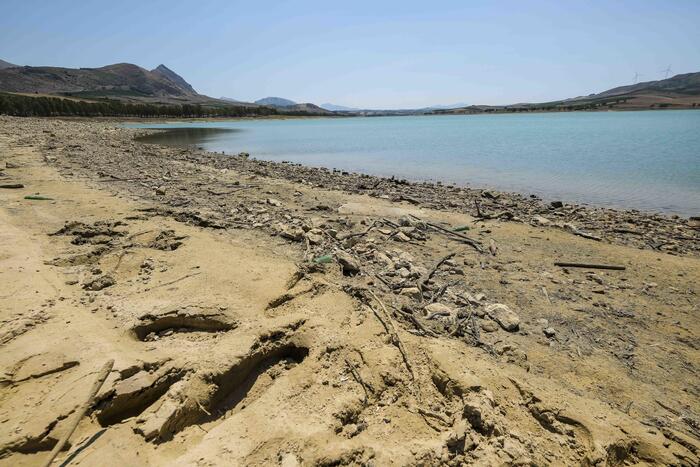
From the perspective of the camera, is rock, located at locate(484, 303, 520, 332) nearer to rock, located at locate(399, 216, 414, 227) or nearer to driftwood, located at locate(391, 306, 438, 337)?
driftwood, located at locate(391, 306, 438, 337)

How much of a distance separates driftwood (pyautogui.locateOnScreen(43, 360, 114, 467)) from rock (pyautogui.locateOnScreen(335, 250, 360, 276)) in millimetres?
4004

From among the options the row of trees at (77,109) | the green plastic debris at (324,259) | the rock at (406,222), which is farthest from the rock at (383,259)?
the row of trees at (77,109)

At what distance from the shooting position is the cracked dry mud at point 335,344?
3396 mm

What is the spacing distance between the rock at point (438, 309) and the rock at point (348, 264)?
168 centimetres

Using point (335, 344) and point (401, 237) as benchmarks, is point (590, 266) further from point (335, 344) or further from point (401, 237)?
point (335, 344)

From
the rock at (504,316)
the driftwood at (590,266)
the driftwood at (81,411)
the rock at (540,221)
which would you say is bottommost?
the driftwood at (590,266)

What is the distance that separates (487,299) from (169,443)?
530 cm

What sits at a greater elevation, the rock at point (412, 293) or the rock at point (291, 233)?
the rock at point (291, 233)

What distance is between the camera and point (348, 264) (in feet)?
22.5

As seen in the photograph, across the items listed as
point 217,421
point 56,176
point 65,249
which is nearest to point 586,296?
point 217,421

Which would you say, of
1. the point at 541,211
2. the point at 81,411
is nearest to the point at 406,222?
the point at 541,211

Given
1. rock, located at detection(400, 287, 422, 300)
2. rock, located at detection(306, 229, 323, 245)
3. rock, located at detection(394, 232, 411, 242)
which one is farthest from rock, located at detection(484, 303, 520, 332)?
rock, located at detection(306, 229, 323, 245)

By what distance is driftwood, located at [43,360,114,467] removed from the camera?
2.85 metres

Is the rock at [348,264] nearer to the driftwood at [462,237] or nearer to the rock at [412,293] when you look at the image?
the rock at [412,293]
